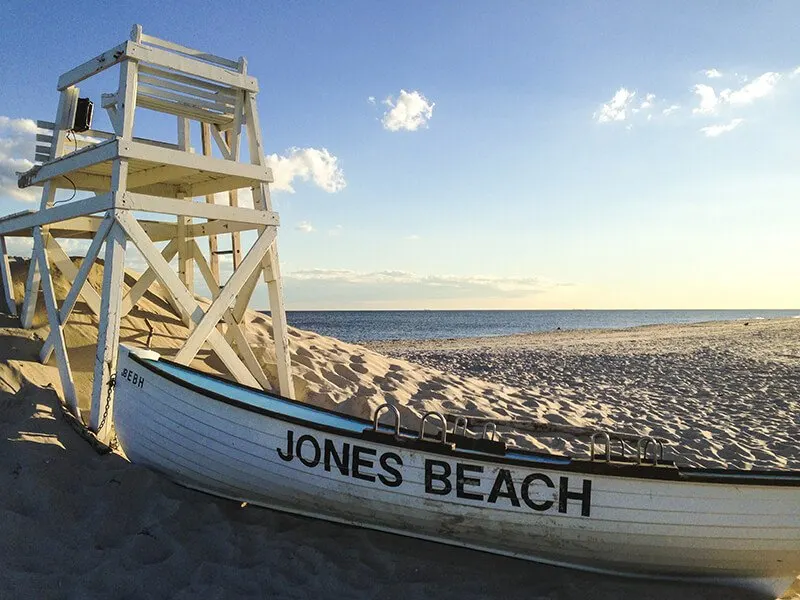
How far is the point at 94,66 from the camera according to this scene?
6711 millimetres

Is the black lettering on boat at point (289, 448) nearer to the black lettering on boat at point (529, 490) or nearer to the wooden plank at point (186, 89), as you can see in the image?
the black lettering on boat at point (529, 490)

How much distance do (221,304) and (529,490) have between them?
3977 mm

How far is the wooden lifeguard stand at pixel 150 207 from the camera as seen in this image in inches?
237

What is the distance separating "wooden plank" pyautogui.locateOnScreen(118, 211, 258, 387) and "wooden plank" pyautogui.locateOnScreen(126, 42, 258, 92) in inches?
67.6

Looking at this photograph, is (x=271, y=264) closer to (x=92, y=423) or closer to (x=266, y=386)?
(x=266, y=386)

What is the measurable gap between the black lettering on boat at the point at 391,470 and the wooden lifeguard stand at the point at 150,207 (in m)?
2.88

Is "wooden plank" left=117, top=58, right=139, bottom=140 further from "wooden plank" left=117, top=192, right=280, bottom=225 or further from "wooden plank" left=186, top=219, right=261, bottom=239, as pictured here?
"wooden plank" left=186, top=219, right=261, bottom=239

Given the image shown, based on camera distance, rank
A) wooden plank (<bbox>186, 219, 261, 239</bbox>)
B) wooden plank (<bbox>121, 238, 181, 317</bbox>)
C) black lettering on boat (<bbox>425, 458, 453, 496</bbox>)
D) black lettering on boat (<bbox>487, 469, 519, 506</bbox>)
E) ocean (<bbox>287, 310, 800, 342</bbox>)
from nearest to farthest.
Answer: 1. black lettering on boat (<bbox>487, 469, 519, 506</bbox>)
2. black lettering on boat (<bbox>425, 458, 453, 496</bbox>)
3. wooden plank (<bbox>186, 219, 261, 239</bbox>)
4. wooden plank (<bbox>121, 238, 181, 317</bbox>)
5. ocean (<bbox>287, 310, 800, 342</bbox>)

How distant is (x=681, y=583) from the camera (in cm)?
446

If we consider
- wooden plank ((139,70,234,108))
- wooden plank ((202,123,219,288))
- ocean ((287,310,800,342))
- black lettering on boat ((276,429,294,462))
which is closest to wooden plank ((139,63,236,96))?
wooden plank ((139,70,234,108))

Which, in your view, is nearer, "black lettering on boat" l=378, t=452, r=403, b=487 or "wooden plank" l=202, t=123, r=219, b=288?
"black lettering on boat" l=378, t=452, r=403, b=487

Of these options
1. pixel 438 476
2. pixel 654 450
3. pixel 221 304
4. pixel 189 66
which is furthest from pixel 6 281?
pixel 654 450

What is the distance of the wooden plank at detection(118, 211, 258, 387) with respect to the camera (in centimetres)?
600

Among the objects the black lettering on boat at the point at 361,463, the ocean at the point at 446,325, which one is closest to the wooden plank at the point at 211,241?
the black lettering on boat at the point at 361,463
